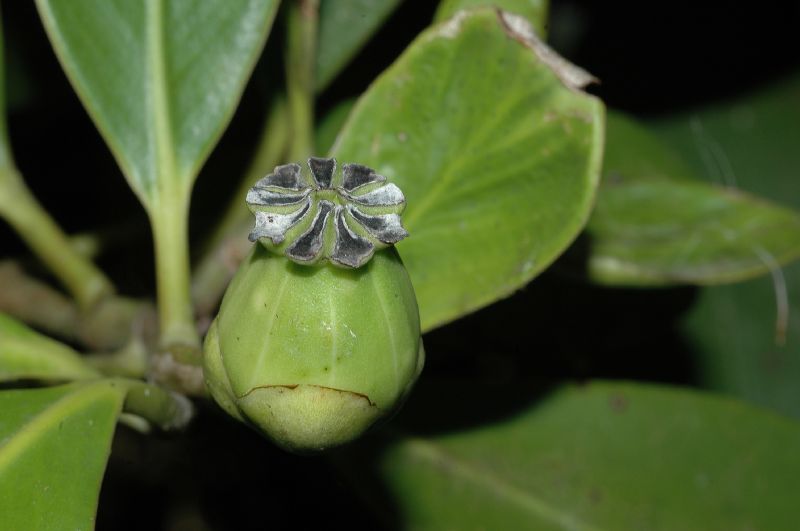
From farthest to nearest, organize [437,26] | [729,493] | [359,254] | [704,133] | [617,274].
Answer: [704,133] → [729,493] → [617,274] → [437,26] → [359,254]

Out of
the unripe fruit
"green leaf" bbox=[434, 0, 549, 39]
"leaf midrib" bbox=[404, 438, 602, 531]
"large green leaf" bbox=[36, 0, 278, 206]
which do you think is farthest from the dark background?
the unripe fruit

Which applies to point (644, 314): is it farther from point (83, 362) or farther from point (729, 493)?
point (83, 362)

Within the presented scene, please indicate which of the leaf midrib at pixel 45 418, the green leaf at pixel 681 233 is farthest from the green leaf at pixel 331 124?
the leaf midrib at pixel 45 418

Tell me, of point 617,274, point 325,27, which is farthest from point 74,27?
point 617,274

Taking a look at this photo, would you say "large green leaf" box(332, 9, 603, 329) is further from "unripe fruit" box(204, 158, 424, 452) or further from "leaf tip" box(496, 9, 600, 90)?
"unripe fruit" box(204, 158, 424, 452)

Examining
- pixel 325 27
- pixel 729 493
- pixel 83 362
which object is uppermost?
pixel 325 27

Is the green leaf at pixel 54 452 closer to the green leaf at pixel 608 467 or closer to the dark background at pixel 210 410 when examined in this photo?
the dark background at pixel 210 410
